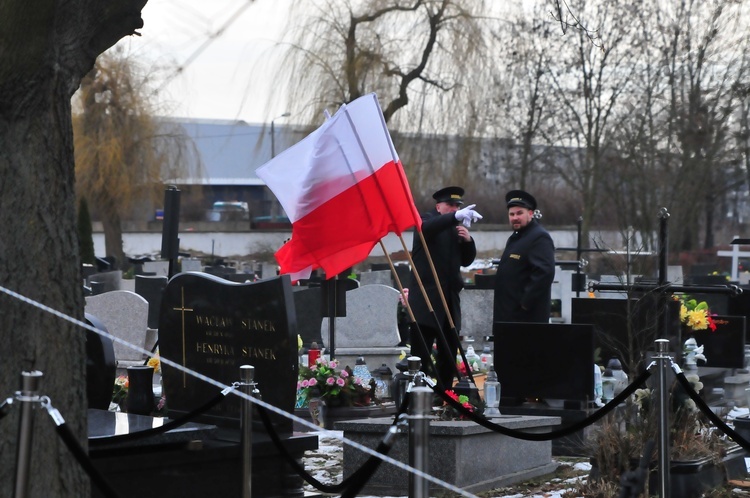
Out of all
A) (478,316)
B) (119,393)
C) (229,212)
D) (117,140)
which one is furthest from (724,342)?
(229,212)

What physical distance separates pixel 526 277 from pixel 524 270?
0.07m

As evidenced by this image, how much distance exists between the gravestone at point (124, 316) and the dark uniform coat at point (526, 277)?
16.0 ft

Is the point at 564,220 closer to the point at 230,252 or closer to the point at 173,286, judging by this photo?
the point at 230,252

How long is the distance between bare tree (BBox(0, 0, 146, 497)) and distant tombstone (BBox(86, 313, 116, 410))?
263 centimetres

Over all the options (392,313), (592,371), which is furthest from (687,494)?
(392,313)

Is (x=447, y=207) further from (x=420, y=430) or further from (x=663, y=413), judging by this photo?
(x=420, y=430)

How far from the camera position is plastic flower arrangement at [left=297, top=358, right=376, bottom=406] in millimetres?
9938

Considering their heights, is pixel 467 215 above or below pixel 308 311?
above

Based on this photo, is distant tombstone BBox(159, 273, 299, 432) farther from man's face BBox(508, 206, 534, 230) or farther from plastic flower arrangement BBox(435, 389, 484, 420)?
man's face BBox(508, 206, 534, 230)

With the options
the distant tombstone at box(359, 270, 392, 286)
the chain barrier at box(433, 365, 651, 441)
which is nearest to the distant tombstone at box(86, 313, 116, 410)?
the chain barrier at box(433, 365, 651, 441)

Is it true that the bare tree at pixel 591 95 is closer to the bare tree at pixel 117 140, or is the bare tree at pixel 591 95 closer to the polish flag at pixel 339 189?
the bare tree at pixel 117 140

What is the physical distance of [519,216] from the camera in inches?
414

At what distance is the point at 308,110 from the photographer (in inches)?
1190

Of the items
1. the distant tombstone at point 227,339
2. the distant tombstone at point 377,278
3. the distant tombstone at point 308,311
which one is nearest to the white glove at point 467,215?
the distant tombstone at point 227,339
